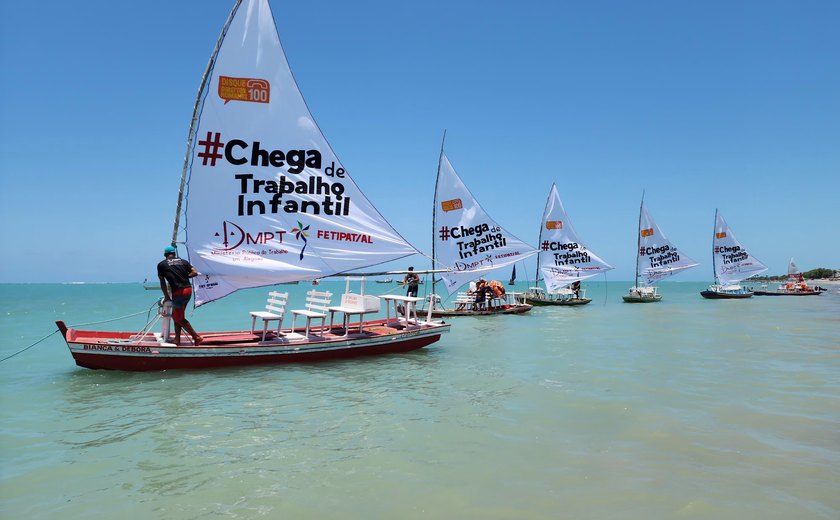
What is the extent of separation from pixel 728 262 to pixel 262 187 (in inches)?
2465

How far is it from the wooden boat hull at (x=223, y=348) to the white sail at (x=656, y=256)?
4354 cm

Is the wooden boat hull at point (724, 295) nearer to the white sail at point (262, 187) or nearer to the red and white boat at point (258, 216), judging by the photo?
the red and white boat at point (258, 216)

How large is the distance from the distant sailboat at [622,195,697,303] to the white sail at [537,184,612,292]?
12.4 m

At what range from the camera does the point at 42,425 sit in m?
9.10

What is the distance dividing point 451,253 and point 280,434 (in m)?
21.8

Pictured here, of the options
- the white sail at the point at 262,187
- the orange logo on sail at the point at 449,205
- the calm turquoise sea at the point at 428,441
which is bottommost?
the calm turquoise sea at the point at 428,441

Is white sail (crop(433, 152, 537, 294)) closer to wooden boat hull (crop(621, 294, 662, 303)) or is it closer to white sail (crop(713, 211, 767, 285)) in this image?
wooden boat hull (crop(621, 294, 662, 303))

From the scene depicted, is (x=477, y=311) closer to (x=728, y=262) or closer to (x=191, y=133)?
(x=191, y=133)

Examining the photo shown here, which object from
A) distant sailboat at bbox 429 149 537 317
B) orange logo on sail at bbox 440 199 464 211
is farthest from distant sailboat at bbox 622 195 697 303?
orange logo on sail at bbox 440 199 464 211

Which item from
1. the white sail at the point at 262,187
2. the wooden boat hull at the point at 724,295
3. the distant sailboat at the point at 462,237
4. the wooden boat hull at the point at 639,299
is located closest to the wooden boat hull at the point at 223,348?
the white sail at the point at 262,187

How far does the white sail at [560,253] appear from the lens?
42.4 meters

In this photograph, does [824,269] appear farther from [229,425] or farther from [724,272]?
[229,425]

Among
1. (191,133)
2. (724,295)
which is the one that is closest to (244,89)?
(191,133)

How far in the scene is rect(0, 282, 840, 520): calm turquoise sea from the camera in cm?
586
